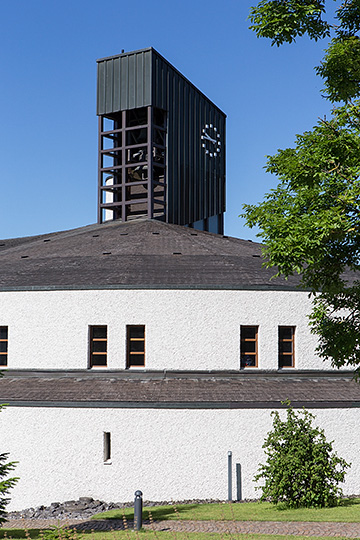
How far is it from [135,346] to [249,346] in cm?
431

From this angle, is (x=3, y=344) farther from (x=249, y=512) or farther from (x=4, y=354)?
(x=249, y=512)

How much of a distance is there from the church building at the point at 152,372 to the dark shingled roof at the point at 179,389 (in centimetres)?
5

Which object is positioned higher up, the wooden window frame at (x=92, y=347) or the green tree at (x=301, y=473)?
the wooden window frame at (x=92, y=347)

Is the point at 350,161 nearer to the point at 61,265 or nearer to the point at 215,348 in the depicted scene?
the point at 215,348

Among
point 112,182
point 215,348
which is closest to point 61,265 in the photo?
point 215,348

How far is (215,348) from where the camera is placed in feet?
71.8

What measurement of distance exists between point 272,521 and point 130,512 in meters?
4.84

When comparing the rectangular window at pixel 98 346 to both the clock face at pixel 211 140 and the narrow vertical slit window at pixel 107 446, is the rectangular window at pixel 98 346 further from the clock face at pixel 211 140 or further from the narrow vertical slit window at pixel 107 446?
the clock face at pixel 211 140

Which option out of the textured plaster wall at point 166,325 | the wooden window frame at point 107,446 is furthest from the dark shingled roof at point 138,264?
the wooden window frame at point 107,446

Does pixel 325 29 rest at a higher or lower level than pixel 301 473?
higher

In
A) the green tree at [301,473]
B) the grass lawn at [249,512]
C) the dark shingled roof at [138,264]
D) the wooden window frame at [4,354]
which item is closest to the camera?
the grass lawn at [249,512]

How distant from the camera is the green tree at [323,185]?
40.8 ft

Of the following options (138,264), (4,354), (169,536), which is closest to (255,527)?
(169,536)

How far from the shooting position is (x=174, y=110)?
39.7 m
